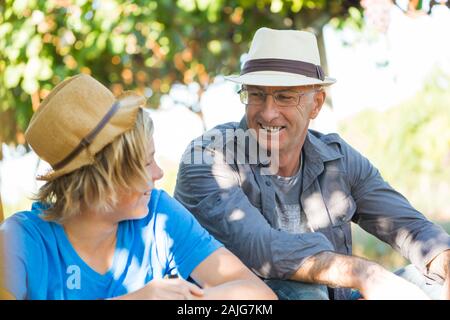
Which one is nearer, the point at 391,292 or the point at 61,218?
the point at 61,218

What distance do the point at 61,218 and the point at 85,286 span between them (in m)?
0.23

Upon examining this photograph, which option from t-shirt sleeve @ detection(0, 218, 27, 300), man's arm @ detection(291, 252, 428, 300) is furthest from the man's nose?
t-shirt sleeve @ detection(0, 218, 27, 300)

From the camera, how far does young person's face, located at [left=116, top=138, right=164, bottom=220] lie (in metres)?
2.37

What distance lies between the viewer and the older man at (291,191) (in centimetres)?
287

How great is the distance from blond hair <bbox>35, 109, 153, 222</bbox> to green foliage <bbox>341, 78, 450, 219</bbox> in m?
6.68

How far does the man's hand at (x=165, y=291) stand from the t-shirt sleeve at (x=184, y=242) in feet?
0.73

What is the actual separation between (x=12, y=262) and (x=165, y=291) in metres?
0.47

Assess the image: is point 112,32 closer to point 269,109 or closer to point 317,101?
point 317,101

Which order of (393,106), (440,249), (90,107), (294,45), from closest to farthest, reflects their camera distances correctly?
(90,107)
(440,249)
(294,45)
(393,106)

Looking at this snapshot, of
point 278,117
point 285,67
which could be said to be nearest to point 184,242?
point 278,117

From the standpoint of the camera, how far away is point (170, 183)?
7156 millimetres

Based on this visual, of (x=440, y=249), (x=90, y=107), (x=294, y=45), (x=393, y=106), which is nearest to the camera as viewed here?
(x=90, y=107)

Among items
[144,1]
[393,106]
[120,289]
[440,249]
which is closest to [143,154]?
[120,289]
